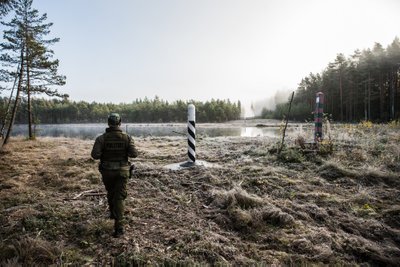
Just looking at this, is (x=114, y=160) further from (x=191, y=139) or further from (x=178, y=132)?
(x=178, y=132)

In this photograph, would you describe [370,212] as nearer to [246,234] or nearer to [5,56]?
[246,234]

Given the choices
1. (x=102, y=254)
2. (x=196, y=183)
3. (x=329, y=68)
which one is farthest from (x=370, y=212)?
(x=329, y=68)

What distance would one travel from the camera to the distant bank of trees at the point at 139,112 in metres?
→ 104

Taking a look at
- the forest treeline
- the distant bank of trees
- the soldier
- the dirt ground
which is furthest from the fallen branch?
the distant bank of trees

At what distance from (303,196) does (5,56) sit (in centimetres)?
2217

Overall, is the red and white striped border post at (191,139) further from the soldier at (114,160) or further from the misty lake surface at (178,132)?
the soldier at (114,160)

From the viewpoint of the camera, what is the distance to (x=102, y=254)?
340 centimetres

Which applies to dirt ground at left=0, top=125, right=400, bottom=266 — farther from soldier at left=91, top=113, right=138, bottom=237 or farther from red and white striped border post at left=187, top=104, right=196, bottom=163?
Result: red and white striped border post at left=187, top=104, right=196, bottom=163

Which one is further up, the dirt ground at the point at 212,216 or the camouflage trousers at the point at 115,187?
the camouflage trousers at the point at 115,187

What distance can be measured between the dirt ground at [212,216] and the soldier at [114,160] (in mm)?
483

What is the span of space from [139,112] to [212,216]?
118 m

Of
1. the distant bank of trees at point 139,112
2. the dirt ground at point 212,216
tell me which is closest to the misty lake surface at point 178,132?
the dirt ground at point 212,216

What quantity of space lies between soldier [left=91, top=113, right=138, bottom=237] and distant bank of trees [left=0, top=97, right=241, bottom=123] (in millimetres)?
96627

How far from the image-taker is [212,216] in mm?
4578
